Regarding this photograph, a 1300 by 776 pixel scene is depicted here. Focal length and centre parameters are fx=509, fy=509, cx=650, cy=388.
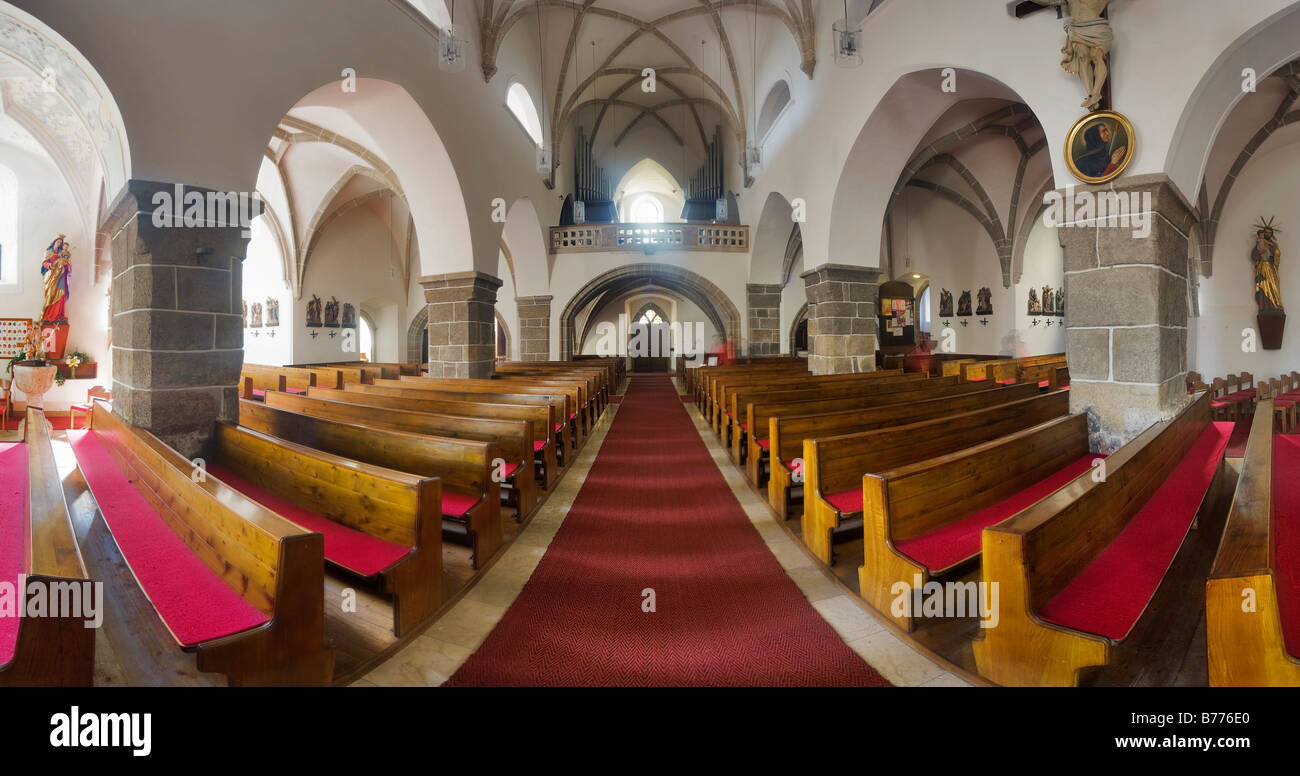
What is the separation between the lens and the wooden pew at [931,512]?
2105 mm

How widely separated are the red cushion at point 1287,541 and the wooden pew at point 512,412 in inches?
130

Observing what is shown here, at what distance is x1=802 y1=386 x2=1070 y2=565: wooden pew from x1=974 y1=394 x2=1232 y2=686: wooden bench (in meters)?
0.91

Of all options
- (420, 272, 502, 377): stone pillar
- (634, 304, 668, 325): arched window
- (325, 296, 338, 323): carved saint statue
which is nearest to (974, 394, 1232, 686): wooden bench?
(420, 272, 502, 377): stone pillar

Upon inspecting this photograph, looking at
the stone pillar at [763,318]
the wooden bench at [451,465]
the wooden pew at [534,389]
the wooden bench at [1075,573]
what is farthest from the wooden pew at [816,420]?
the stone pillar at [763,318]

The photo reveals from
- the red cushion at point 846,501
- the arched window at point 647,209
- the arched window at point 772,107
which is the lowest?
the red cushion at point 846,501

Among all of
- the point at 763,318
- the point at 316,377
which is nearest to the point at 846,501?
the point at 316,377

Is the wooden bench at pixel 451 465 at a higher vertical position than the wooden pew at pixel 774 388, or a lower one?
lower

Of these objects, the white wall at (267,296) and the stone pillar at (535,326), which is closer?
the white wall at (267,296)

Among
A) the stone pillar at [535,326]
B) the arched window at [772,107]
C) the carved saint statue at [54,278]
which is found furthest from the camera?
the stone pillar at [535,326]

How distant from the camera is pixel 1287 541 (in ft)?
6.24

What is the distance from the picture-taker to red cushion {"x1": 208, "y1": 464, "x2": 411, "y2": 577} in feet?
6.64

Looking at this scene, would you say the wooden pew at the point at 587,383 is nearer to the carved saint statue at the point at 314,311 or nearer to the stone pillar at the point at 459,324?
the stone pillar at the point at 459,324

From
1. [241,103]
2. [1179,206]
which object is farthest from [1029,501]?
[241,103]

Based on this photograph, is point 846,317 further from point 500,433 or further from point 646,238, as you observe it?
point 646,238
